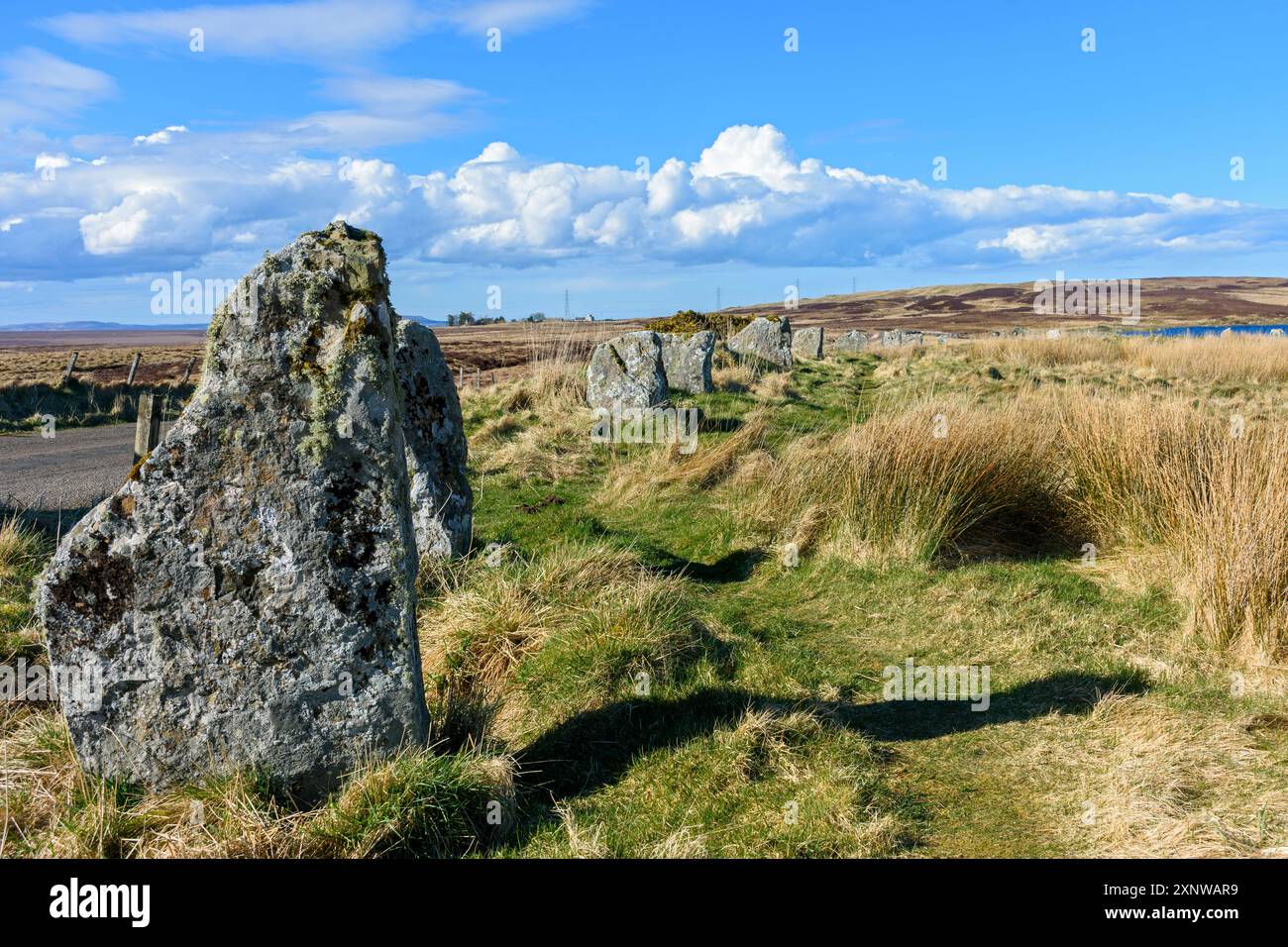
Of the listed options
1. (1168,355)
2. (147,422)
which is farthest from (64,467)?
(1168,355)

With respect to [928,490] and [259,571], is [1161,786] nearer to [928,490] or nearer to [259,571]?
[928,490]

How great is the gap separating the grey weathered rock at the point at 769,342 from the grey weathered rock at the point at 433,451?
49.1ft

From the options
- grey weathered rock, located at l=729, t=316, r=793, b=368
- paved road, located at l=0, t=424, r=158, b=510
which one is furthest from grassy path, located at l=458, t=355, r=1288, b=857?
grey weathered rock, located at l=729, t=316, r=793, b=368

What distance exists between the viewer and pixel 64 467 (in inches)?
542

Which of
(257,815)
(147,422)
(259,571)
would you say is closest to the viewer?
(257,815)

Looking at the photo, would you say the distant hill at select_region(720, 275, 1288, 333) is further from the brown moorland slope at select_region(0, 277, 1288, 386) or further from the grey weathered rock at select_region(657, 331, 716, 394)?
the grey weathered rock at select_region(657, 331, 716, 394)

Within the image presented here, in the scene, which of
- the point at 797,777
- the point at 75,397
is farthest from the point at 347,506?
the point at 75,397

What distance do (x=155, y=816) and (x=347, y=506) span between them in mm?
1497

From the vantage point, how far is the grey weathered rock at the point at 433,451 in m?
7.93

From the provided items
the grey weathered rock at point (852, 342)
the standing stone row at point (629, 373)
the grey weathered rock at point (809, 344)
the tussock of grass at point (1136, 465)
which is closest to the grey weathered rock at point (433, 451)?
the tussock of grass at point (1136, 465)

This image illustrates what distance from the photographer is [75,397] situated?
2192 cm

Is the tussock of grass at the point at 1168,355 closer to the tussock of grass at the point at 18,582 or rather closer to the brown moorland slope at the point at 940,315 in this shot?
the tussock of grass at the point at 18,582

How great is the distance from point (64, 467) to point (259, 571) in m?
12.1

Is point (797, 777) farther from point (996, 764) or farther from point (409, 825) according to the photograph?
point (409, 825)
